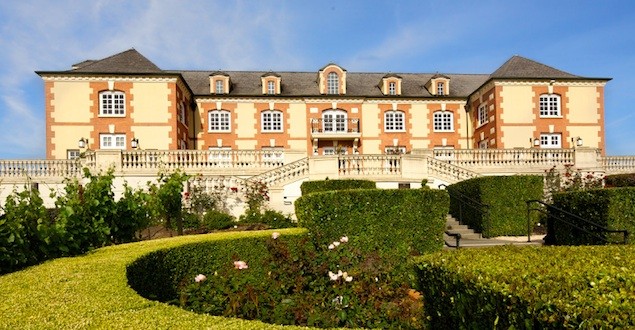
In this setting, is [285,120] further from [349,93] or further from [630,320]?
[630,320]

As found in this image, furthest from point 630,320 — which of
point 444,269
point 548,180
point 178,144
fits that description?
point 178,144

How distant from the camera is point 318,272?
650cm

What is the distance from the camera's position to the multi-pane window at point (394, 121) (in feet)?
112

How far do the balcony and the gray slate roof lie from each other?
1.97 m

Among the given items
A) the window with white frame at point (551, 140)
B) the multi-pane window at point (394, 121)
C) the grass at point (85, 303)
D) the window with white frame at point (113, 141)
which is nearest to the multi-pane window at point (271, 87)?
the multi-pane window at point (394, 121)

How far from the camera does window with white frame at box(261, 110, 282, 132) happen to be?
3306cm

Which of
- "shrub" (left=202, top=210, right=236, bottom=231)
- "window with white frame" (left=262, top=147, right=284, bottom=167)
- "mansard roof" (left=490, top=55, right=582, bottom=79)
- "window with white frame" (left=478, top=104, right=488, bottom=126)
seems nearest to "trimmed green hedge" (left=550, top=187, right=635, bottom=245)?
"shrub" (left=202, top=210, right=236, bottom=231)

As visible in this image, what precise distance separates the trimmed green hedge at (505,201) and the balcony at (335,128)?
1905cm

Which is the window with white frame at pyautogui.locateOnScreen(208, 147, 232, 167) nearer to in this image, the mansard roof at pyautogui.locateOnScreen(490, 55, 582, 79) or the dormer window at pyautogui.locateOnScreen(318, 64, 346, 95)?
the dormer window at pyautogui.locateOnScreen(318, 64, 346, 95)

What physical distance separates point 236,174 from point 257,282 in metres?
16.0

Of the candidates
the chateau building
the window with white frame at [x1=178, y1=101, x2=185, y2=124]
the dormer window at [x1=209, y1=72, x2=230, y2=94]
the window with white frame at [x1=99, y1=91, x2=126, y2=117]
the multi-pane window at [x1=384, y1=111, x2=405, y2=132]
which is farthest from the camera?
the multi-pane window at [x1=384, y1=111, x2=405, y2=132]

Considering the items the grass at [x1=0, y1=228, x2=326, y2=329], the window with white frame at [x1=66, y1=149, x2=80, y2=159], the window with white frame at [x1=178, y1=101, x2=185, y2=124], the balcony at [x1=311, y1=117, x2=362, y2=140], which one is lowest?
the grass at [x1=0, y1=228, x2=326, y2=329]

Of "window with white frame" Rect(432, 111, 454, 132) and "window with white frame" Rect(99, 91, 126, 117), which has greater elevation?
"window with white frame" Rect(99, 91, 126, 117)

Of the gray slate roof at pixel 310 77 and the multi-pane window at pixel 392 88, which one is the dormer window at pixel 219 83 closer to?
the gray slate roof at pixel 310 77
